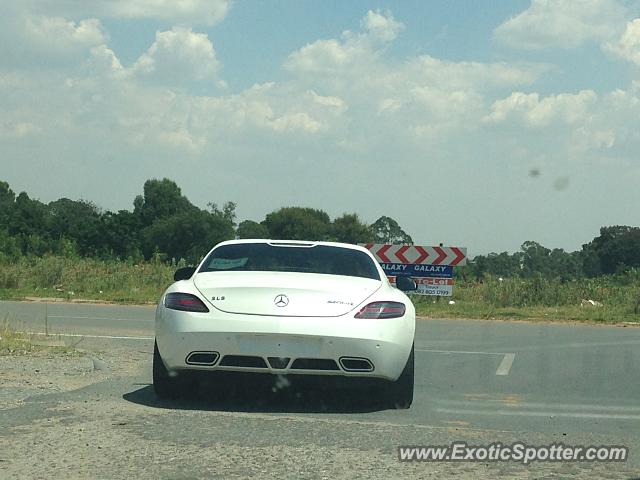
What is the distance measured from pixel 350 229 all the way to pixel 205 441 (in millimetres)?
29109

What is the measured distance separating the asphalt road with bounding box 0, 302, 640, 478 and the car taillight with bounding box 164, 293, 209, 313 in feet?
2.56

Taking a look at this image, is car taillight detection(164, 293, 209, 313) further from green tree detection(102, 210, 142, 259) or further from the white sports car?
green tree detection(102, 210, 142, 259)

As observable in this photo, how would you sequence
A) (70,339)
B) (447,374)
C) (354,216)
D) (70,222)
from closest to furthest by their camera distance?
(447,374)
(70,339)
(354,216)
(70,222)

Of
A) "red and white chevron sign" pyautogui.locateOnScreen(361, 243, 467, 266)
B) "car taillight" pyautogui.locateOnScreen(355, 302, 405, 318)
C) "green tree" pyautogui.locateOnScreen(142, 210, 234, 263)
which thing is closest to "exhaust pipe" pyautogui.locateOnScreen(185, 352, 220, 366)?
"car taillight" pyautogui.locateOnScreen(355, 302, 405, 318)

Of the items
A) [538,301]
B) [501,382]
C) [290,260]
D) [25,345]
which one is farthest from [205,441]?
[538,301]

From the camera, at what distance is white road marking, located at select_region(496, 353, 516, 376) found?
11.7 metres

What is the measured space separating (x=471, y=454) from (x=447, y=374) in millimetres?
4957

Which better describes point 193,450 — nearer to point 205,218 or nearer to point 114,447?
point 114,447

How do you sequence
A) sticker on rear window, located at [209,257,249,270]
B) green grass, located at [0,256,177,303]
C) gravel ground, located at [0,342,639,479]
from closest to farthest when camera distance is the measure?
gravel ground, located at [0,342,639,479] → sticker on rear window, located at [209,257,249,270] → green grass, located at [0,256,177,303]

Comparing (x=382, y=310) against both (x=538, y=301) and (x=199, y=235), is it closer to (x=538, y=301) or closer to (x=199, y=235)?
(x=538, y=301)

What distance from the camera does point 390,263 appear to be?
2480cm

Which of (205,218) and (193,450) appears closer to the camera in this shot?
(193,450)

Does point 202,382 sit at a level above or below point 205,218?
below

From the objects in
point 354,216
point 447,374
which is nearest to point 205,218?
point 354,216
